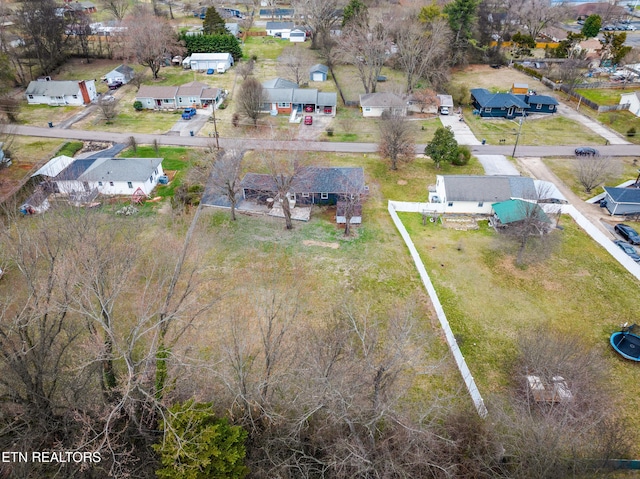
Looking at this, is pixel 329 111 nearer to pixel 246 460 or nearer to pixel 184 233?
pixel 184 233

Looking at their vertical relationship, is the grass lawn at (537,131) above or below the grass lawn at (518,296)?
above

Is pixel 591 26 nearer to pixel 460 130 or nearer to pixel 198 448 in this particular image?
pixel 460 130

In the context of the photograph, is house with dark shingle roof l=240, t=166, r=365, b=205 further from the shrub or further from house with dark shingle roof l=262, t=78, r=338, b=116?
house with dark shingle roof l=262, t=78, r=338, b=116

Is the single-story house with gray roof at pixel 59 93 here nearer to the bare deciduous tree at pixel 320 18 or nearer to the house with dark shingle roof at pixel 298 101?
the house with dark shingle roof at pixel 298 101

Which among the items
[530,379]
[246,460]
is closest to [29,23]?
[246,460]

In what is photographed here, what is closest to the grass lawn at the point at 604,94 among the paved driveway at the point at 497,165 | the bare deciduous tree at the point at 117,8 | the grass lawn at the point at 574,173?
the grass lawn at the point at 574,173

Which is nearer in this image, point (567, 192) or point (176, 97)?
point (567, 192)

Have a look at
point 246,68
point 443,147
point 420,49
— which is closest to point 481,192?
point 443,147

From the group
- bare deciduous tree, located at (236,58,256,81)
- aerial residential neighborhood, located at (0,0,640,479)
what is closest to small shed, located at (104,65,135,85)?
aerial residential neighborhood, located at (0,0,640,479)
